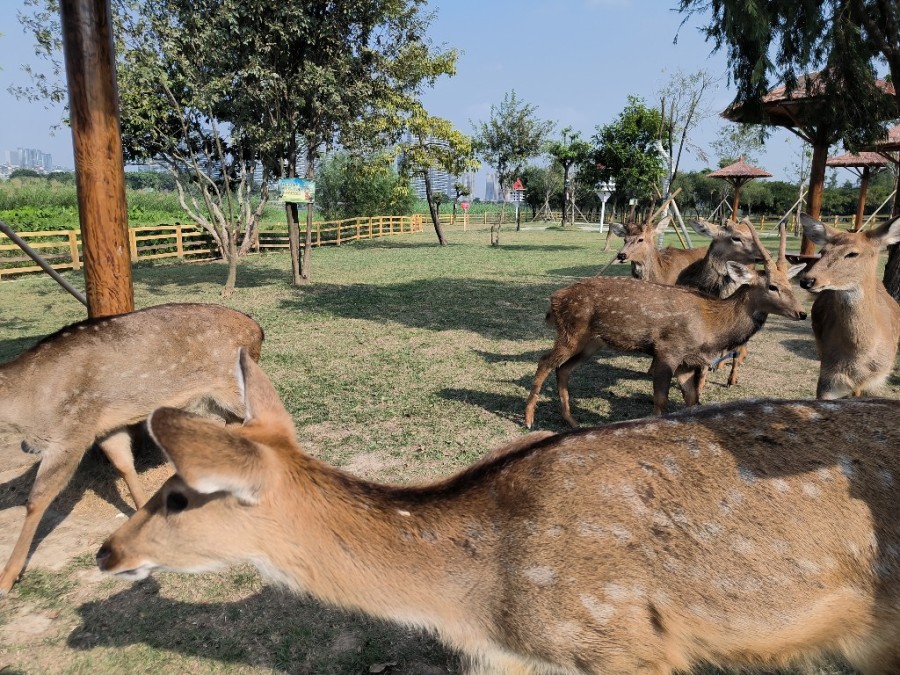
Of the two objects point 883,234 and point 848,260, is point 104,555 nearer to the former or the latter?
point 848,260

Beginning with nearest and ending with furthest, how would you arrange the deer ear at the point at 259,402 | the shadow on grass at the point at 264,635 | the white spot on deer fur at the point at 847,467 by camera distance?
the white spot on deer fur at the point at 847,467
the deer ear at the point at 259,402
the shadow on grass at the point at 264,635

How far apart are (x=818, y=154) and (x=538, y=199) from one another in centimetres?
4795

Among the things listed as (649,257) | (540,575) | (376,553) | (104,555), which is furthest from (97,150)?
(649,257)

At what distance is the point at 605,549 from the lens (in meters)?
2.14

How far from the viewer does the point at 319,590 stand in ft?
7.09

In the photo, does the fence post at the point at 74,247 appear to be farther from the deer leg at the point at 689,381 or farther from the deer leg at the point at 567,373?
the deer leg at the point at 689,381

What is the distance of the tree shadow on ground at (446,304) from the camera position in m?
10.9

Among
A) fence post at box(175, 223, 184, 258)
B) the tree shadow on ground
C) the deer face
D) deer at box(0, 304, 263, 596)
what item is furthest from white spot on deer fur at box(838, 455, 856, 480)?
fence post at box(175, 223, 184, 258)

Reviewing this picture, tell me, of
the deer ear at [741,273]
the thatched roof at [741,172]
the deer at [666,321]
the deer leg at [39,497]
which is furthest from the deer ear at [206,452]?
the thatched roof at [741,172]

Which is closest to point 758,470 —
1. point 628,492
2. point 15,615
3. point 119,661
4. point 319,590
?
point 628,492

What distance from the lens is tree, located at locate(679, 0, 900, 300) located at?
873cm

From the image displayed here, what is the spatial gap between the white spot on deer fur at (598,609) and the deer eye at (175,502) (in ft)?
4.74

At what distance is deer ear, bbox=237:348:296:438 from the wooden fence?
10934 millimetres

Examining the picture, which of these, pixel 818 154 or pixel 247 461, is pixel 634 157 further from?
pixel 247 461
